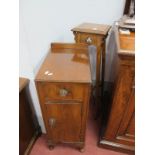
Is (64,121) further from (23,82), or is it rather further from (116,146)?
(116,146)

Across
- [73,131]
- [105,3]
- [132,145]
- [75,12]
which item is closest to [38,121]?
[73,131]

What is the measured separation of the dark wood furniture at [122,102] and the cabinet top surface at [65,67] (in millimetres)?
200

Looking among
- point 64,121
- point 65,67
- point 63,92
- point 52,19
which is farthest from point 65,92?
point 52,19

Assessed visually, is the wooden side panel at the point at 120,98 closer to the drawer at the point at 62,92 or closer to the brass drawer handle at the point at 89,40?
the drawer at the point at 62,92

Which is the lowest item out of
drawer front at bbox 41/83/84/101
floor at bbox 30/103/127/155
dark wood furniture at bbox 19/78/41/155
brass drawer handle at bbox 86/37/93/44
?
floor at bbox 30/103/127/155

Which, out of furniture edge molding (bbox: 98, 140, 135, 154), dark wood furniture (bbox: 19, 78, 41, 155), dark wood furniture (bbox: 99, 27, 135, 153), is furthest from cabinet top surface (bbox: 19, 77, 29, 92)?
furniture edge molding (bbox: 98, 140, 135, 154)

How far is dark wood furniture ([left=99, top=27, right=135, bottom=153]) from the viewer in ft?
3.00

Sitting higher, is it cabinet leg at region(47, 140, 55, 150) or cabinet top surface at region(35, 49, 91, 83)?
cabinet top surface at region(35, 49, 91, 83)

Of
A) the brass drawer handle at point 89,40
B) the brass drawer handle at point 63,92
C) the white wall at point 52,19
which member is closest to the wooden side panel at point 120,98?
the brass drawer handle at point 63,92

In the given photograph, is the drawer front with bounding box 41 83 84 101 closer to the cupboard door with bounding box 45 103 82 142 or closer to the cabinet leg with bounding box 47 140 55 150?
the cupboard door with bounding box 45 103 82 142

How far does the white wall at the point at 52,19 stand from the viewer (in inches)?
45.8

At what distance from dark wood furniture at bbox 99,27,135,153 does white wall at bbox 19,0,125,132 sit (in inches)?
18.0

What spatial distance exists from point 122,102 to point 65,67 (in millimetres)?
424
